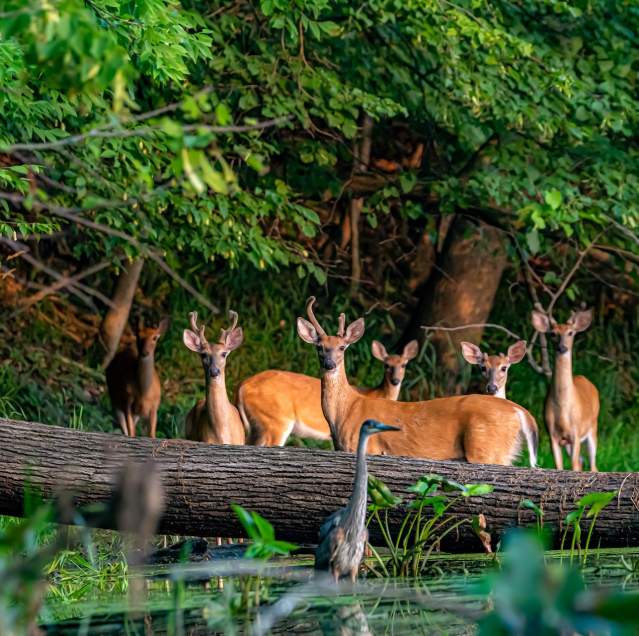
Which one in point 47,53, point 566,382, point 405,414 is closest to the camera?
point 47,53

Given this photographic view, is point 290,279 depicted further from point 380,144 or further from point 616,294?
point 616,294

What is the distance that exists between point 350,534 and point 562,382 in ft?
18.6

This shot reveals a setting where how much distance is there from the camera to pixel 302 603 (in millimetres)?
6305

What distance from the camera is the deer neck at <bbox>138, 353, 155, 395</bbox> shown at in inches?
510

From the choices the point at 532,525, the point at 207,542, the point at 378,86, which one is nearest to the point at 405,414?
the point at 207,542

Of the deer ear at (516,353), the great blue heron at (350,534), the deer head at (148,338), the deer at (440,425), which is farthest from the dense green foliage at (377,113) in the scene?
the great blue heron at (350,534)

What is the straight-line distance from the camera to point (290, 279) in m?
15.3

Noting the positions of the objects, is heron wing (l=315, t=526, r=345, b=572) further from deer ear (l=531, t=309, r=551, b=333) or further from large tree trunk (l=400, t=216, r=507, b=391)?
large tree trunk (l=400, t=216, r=507, b=391)

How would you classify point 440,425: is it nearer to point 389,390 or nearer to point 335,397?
point 335,397

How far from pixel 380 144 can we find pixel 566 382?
4934 millimetres

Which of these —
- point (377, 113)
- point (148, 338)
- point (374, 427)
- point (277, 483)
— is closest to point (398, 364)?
point (377, 113)

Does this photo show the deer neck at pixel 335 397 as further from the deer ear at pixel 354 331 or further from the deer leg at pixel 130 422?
the deer leg at pixel 130 422

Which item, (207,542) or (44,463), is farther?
(207,542)

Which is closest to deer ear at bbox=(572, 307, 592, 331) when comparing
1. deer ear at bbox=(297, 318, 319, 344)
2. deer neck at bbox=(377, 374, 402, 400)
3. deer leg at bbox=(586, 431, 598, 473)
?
deer leg at bbox=(586, 431, 598, 473)
